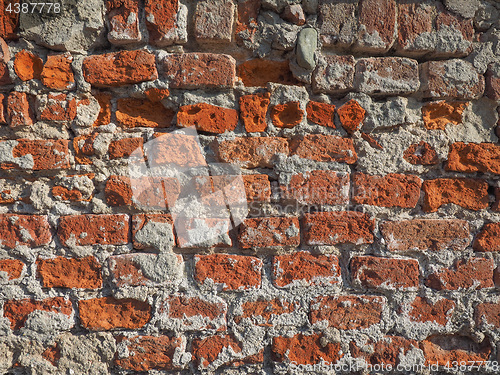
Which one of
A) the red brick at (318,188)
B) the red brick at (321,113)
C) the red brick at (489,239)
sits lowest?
the red brick at (489,239)

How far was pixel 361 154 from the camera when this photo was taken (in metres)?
1.20

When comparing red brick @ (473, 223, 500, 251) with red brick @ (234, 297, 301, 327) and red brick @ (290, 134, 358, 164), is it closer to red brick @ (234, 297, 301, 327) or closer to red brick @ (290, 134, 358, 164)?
red brick @ (290, 134, 358, 164)

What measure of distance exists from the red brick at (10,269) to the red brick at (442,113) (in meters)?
1.36

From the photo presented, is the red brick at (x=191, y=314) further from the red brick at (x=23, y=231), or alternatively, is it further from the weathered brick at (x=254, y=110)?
the weathered brick at (x=254, y=110)

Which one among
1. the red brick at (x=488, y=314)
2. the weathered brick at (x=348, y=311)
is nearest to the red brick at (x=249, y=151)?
the weathered brick at (x=348, y=311)

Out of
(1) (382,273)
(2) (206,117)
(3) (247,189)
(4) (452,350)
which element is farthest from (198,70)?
(4) (452,350)

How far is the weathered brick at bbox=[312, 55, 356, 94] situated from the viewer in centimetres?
118

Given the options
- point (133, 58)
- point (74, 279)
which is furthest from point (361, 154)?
point (74, 279)

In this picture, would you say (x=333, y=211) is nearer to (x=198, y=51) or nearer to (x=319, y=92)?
(x=319, y=92)

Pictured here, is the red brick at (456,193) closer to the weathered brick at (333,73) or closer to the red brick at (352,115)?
the red brick at (352,115)

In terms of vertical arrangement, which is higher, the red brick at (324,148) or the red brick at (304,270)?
the red brick at (324,148)

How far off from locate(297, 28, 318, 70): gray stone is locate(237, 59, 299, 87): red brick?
58mm

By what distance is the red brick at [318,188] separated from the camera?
3.83 feet

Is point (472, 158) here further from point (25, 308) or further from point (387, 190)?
point (25, 308)
